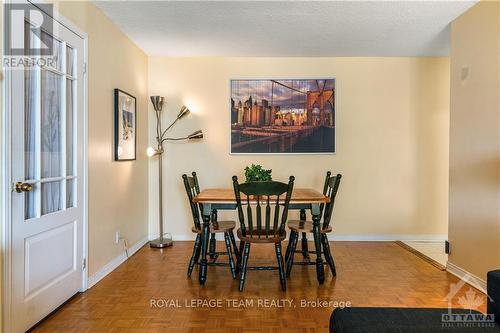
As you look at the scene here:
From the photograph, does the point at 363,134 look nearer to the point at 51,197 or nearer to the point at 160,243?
the point at 160,243

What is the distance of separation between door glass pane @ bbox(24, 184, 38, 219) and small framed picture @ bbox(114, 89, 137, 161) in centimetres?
121

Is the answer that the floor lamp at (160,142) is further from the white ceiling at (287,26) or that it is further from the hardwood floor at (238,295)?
the white ceiling at (287,26)

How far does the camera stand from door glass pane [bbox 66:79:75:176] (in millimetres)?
2430

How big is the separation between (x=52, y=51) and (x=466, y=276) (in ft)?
12.0

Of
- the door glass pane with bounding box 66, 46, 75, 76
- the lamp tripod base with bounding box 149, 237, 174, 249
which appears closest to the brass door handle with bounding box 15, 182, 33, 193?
the door glass pane with bounding box 66, 46, 75, 76

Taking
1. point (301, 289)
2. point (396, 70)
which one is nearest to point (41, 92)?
point (301, 289)

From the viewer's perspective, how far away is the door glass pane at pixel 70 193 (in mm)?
2436

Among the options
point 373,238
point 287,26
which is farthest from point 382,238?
point 287,26

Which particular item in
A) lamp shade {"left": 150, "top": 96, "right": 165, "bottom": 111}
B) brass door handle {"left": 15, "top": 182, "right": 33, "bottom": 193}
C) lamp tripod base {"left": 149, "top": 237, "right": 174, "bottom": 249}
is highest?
lamp shade {"left": 150, "top": 96, "right": 165, "bottom": 111}

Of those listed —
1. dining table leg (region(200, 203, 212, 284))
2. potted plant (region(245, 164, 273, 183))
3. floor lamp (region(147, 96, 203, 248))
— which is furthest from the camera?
floor lamp (region(147, 96, 203, 248))

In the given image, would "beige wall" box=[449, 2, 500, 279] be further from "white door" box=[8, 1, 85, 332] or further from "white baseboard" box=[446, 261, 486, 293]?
"white door" box=[8, 1, 85, 332]

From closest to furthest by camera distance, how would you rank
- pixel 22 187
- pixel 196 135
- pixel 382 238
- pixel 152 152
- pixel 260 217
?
1. pixel 22 187
2. pixel 260 217
3. pixel 152 152
4. pixel 196 135
5. pixel 382 238

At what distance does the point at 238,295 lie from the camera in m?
2.54

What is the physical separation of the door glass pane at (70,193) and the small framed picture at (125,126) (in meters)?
0.77
